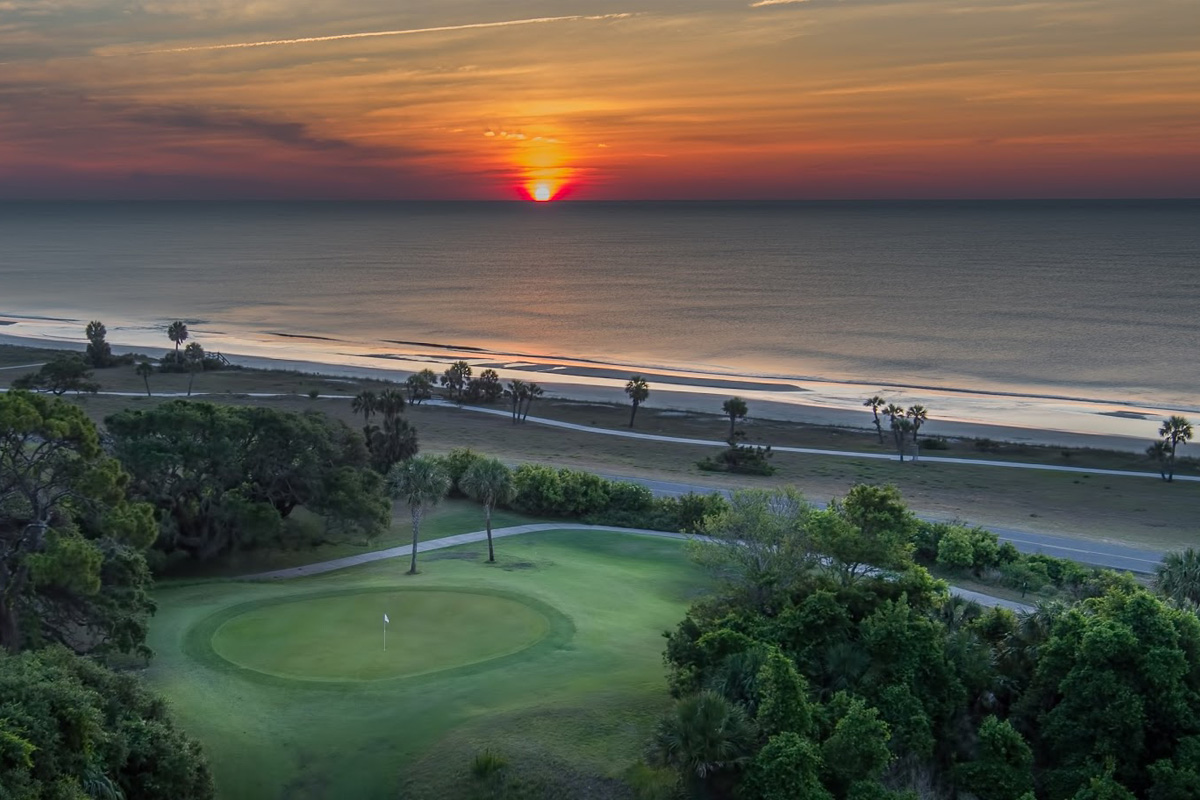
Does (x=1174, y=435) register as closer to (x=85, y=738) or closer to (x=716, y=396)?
(x=716, y=396)

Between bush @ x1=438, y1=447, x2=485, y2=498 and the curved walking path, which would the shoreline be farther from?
the curved walking path

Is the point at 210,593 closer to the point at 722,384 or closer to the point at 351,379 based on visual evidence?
the point at 351,379

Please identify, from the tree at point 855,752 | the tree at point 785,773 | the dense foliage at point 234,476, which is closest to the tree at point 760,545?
the tree at point 855,752

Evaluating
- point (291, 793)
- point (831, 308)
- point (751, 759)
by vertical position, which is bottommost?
point (291, 793)

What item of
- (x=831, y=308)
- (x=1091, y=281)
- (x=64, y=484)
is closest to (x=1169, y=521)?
(x=64, y=484)

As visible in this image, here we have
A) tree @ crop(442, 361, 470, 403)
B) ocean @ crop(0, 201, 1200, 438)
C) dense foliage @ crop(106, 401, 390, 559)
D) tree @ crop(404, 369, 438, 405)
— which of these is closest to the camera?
dense foliage @ crop(106, 401, 390, 559)

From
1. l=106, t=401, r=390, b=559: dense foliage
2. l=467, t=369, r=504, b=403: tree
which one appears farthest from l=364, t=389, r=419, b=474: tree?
l=467, t=369, r=504, b=403: tree

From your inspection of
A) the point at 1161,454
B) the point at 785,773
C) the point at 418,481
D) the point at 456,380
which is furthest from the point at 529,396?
the point at 785,773
